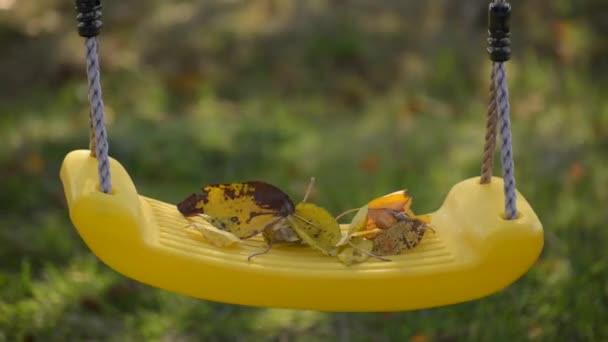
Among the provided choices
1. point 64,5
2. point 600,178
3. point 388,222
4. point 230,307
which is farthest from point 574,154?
point 64,5

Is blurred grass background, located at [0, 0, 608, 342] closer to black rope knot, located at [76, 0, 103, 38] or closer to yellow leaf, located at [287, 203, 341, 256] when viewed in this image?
yellow leaf, located at [287, 203, 341, 256]

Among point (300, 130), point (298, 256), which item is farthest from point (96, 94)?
point (300, 130)

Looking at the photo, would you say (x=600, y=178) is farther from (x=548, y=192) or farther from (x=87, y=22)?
(x=87, y=22)

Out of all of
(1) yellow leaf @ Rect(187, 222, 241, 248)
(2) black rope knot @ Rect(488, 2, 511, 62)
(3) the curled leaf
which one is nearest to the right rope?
(2) black rope knot @ Rect(488, 2, 511, 62)

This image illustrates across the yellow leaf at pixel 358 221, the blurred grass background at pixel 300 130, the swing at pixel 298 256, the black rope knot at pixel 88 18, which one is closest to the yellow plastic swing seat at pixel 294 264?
the swing at pixel 298 256

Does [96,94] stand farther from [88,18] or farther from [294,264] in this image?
[294,264]

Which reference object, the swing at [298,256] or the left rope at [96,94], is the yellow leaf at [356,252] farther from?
the left rope at [96,94]
